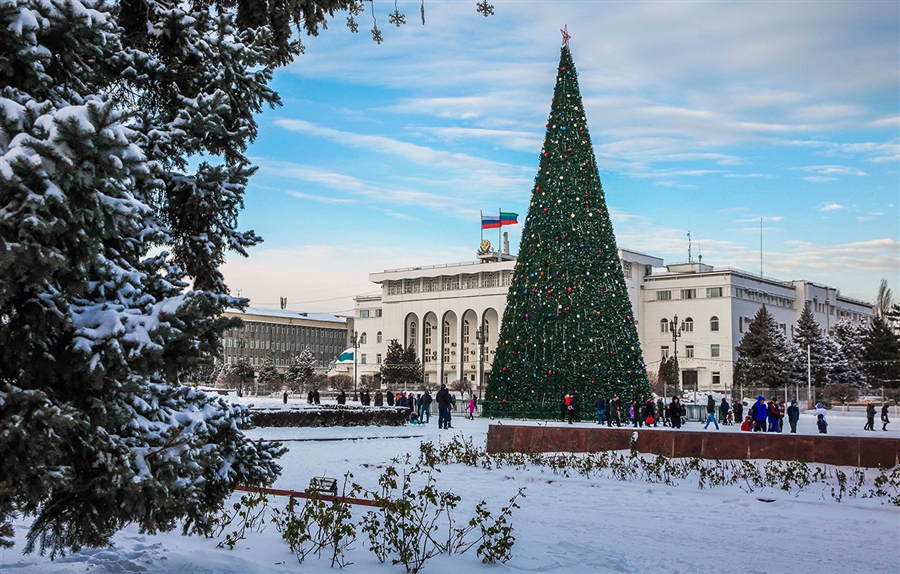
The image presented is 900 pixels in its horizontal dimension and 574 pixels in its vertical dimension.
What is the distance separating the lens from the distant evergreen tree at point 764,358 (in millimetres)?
58719

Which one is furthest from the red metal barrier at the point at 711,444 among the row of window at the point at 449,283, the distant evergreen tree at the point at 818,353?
the row of window at the point at 449,283

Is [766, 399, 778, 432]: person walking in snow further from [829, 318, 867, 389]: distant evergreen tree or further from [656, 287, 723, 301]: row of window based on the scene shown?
[656, 287, 723, 301]: row of window

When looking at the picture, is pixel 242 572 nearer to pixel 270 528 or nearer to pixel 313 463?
pixel 270 528

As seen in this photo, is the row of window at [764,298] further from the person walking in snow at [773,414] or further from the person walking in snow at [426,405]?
the person walking in snow at [773,414]

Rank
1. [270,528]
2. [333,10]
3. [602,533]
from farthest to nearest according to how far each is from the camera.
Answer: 1. [602,533]
2. [270,528]
3. [333,10]

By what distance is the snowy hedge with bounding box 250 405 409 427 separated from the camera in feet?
81.4

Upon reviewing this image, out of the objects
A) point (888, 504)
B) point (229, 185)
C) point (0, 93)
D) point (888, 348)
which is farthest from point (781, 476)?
point (888, 348)

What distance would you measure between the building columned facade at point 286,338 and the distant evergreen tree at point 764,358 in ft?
207

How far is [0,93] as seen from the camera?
13.5 feet

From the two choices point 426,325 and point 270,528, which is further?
point 426,325

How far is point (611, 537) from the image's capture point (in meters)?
8.17

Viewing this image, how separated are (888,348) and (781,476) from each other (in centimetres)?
5616

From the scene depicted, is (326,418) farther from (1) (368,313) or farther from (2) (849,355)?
(1) (368,313)

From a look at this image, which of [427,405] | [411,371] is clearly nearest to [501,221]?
[411,371]
